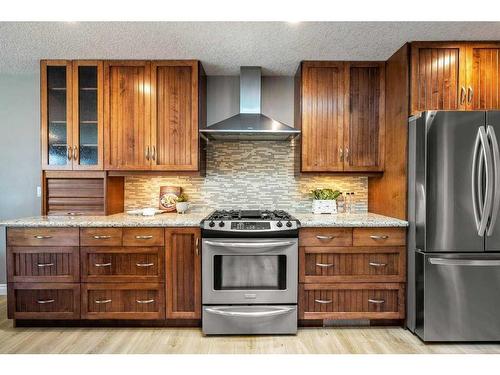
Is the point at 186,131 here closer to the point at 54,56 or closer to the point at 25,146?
the point at 54,56

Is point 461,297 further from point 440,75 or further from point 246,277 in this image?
point 440,75

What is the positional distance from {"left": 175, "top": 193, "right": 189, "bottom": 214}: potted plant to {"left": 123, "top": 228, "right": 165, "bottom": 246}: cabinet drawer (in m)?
0.59

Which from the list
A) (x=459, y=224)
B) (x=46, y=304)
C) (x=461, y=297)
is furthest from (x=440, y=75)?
(x=46, y=304)

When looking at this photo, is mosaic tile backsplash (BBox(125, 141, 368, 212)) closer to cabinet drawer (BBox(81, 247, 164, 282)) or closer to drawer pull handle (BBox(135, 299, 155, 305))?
cabinet drawer (BBox(81, 247, 164, 282))

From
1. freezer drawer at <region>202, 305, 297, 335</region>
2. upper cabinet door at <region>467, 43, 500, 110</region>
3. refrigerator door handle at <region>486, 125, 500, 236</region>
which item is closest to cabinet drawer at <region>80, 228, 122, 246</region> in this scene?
freezer drawer at <region>202, 305, 297, 335</region>

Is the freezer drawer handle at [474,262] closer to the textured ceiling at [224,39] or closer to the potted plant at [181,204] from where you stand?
the textured ceiling at [224,39]

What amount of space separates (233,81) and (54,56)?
159 cm

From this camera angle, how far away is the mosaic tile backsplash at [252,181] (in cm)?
328

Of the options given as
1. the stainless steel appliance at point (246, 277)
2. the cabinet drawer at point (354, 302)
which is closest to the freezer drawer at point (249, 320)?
the stainless steel appliance at point (246, 277)

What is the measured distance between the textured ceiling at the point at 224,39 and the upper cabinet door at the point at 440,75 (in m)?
0.10

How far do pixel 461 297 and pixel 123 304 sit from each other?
2.47 metres

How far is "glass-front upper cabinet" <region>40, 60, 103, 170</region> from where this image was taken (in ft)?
9.43

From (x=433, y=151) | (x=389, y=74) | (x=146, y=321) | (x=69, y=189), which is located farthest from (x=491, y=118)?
(x=69, y=189)

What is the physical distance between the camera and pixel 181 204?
10.2 feet
